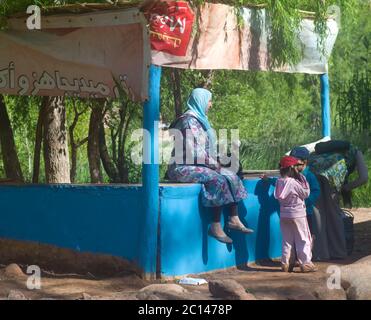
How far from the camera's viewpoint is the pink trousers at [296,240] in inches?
332

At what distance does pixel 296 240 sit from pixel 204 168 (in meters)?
1.19

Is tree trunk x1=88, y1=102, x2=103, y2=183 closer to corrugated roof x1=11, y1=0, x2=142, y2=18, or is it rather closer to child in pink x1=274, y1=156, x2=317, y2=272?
corrugated roof x1=11, y1=0, x2=142, y2=18

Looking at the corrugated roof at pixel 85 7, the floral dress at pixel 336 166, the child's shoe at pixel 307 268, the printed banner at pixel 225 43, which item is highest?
the corrugated roof at pixel 85 7

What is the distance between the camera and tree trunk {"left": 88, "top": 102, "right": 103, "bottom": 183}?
1174cm

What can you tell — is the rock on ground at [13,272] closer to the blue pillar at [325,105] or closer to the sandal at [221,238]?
the sandal at [221,238]

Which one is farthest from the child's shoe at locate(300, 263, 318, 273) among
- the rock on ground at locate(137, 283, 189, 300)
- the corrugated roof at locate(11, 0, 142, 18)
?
the corrugated roof at locate(11, 0, 142, 18)

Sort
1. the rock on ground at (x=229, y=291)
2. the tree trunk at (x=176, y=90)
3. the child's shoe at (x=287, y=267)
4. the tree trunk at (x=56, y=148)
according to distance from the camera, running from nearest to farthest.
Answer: the rock on ground at (x=229, y=291) < the child's shoe at (x=287, y=267) < the tree trunk at (x=176, y=90) < the tree trunk at (x=56, y=148)

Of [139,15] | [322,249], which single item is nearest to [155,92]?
[139,15]

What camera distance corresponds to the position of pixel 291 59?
9.75 meters

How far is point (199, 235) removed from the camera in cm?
821

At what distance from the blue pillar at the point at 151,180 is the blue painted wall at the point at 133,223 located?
0.03 m

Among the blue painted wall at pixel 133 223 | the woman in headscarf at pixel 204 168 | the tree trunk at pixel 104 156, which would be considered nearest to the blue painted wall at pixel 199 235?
the blue painted wall at pixel 133 223

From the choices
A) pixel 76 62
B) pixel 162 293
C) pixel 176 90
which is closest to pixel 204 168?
pixel 76 62
